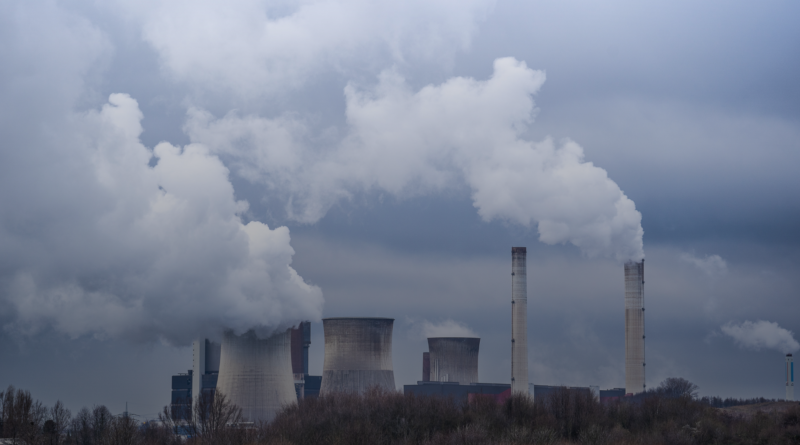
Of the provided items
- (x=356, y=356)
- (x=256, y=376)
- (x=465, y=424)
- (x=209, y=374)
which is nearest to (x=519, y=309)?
(x=356, y=356)

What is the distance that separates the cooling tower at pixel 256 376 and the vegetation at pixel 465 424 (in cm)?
75

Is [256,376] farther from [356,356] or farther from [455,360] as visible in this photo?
[455,360]

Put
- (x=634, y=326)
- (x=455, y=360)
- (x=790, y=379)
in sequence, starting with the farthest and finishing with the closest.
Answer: (x=455, y=360) → (x=790, y=379) → (x=634, y=326)

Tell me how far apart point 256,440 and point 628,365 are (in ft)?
75.4

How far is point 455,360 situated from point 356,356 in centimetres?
1535

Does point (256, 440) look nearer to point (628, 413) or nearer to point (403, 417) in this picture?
point (403, 417)

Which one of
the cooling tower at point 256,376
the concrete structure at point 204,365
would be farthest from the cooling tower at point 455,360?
the cooling tower at point 256,376

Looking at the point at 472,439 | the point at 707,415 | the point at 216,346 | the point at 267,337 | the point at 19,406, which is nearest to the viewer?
the point at 472,439

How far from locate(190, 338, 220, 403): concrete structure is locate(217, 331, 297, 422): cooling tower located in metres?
13.1

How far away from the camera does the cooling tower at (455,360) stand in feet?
148

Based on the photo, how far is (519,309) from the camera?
3666 cm

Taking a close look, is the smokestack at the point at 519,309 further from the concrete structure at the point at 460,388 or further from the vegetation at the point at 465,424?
the vegetation at the point at 465,424

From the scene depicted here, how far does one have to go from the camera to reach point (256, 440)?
65.3ft

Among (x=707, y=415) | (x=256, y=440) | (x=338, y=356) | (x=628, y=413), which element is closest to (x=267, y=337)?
(x=338, y=356)
